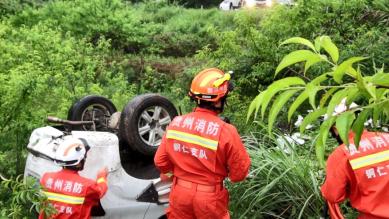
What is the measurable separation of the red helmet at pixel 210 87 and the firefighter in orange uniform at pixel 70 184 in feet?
3.28

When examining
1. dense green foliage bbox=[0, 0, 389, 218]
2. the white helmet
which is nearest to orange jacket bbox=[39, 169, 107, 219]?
the white helmet

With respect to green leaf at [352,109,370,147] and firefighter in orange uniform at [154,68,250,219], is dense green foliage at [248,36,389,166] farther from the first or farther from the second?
firefighter in orange uniform at [154,68,250,219]

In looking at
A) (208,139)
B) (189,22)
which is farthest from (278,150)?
(189,22)

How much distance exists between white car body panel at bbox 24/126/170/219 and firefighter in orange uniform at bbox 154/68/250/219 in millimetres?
516

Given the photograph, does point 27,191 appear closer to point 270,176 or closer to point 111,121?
point 111,121

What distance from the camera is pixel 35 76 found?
219 inches

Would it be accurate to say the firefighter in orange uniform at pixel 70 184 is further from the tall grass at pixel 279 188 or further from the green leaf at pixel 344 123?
the green leaf at pixel 344 123

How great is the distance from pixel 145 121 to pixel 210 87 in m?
1.07

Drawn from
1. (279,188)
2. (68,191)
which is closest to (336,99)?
(68,191)

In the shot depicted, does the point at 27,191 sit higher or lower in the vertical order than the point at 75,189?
higher

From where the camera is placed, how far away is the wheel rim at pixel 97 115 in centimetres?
534

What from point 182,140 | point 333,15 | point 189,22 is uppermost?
point 333,15

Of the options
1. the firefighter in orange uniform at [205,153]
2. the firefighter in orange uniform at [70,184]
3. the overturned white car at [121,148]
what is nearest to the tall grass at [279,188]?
the firefighter in orange uniform at [205,153]

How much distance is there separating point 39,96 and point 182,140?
251 centimetres
